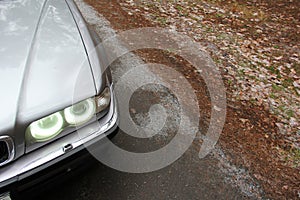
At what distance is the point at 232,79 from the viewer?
3.88m

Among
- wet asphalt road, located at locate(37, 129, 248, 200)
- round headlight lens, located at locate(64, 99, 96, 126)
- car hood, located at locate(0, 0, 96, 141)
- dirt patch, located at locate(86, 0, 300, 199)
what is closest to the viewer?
car hood, located at locate(0, 0, 96, 141)

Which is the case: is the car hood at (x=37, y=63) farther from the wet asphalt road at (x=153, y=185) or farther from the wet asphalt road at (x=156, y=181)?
the wet asphalt road at (x=153, y=185)

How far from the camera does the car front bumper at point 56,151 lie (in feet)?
5.38

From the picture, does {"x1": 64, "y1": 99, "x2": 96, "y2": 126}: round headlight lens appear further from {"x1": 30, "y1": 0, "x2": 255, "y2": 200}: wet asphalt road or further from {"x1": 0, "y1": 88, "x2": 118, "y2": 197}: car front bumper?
{"x1": 30, "y1": 0, "x2": 255, "y2": 200}: wet asphalt road

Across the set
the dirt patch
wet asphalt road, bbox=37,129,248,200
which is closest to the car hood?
wet asphalt road, bbox=37,129,248,200

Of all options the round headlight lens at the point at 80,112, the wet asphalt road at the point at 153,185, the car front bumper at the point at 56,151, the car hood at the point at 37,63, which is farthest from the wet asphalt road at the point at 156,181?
the car hood at the point at 37,63

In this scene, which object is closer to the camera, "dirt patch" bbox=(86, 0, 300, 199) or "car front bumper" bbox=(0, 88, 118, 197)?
"car front bumper" bbox=(0, 88, 118, 197)

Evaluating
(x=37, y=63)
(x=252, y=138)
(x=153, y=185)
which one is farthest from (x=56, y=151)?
(x=252, y=138)

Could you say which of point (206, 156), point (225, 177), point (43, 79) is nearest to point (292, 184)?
point (225, 177)

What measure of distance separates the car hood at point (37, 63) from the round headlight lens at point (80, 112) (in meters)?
0.05

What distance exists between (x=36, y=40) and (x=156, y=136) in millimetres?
1484

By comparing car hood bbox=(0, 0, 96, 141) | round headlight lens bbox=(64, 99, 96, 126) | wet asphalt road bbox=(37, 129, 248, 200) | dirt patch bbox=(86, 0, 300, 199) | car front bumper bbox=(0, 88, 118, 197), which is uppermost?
car hood bbox=(0, 0, 96, 141)

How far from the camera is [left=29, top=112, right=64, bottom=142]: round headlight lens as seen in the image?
1.69m

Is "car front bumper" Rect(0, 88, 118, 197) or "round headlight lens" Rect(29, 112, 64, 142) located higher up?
"round headlight lens" Rect(29, 112, 64, 142)
